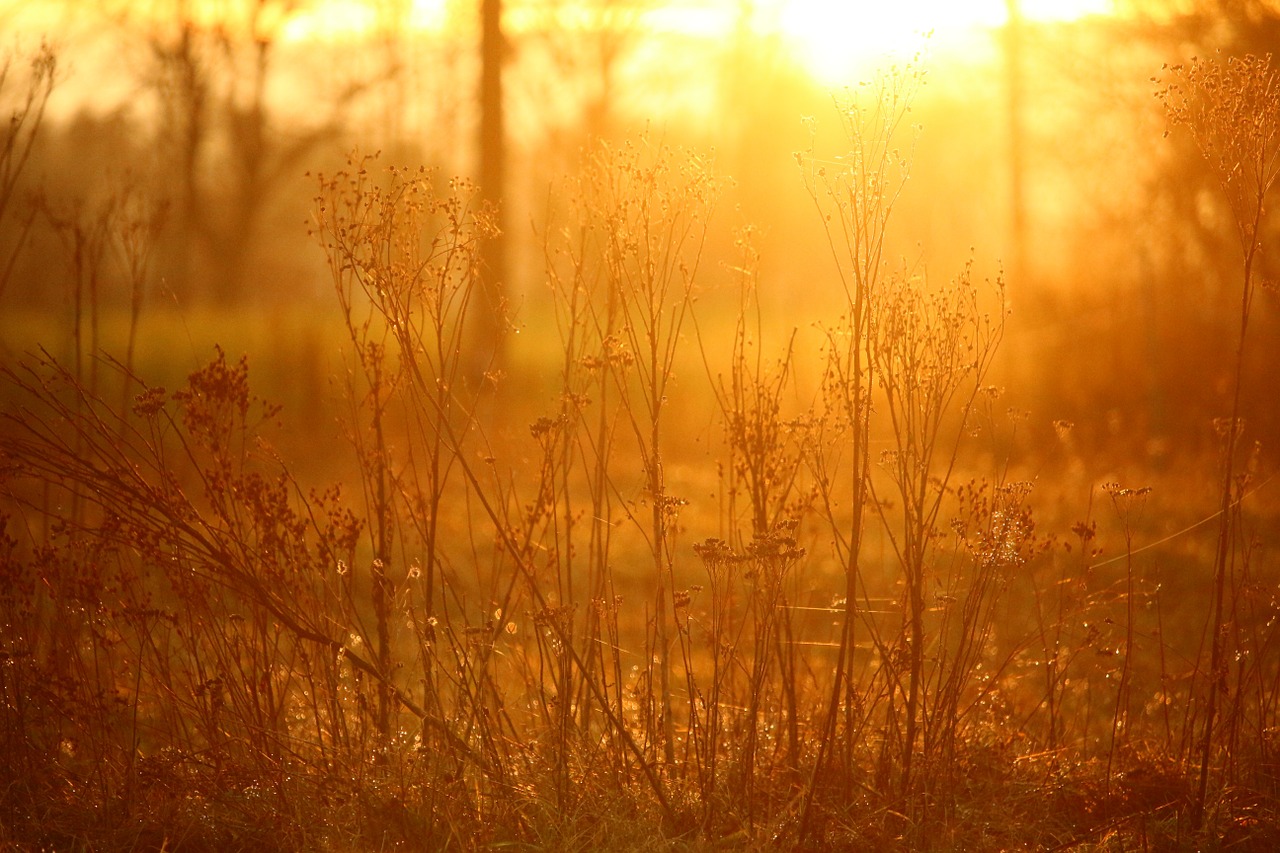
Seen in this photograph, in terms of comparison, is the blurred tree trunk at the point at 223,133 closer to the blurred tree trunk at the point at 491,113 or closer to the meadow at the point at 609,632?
the blurred tree trunk at the point at 491,113

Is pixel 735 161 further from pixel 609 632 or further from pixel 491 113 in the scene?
pixel 609 632

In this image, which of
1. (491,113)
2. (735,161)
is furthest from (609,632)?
(735,161)

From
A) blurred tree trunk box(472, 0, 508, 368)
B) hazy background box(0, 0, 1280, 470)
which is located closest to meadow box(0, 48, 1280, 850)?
hazy background box(0, 0, 1280, 470)

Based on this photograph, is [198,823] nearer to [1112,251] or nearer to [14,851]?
[14,851]

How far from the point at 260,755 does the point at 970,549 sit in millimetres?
2063

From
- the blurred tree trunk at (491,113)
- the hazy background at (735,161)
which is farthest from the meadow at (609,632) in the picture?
the blurred tree trunk at (491,113)

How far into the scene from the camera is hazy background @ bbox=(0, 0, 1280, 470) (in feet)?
31.6

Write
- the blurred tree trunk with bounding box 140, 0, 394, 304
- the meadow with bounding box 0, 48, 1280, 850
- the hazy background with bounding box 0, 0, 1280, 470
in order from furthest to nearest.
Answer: the blurred tree trunk with bounding box 140, 0, 394, 304
the hazy background with bounding box 0, 0, 1280, 470
the meadow with bounding box 0, 48, 1280, 850

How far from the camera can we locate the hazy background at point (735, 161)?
31.6ft

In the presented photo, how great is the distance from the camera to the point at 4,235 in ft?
47.0

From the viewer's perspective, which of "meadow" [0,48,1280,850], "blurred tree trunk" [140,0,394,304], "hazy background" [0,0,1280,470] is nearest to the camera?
"meadow" [0,48,1280,850]

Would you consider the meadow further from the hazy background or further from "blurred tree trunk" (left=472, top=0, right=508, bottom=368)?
"blurred tree trunk" (left=472, top=0, right=508, bottom=368)

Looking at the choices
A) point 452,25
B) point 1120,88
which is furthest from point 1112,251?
point 452,25

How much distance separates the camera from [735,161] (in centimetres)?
1906
